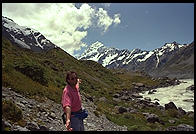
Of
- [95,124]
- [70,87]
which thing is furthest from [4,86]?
[70,87]

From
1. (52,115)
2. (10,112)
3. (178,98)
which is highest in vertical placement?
(178,98)

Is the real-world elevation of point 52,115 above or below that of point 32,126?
above

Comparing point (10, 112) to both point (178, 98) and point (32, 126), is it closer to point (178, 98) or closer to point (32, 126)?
point (32, 126)

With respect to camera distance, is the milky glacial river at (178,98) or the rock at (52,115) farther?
the milky glacial river at (178,98)

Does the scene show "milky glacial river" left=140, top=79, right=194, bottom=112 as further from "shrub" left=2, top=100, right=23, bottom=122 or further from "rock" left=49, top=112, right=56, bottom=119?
"shrub" left=2, top=100, right=23, bottom=122

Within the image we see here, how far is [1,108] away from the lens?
12938 millimetres

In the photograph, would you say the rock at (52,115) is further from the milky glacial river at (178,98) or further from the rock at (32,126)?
the milky glacial river at (178,98)

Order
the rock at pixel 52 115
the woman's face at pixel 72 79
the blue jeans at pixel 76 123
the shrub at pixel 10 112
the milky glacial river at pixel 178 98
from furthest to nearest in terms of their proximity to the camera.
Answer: the milky glacial river at pixel 178 98 < the rock at pixel 52 115 < the shrub at pixel 10 112 < the woman's face at pixel 72 79 < the blue jeans at pixel 76 123

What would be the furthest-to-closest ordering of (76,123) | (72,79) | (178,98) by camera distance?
(178,98) < (72,79) < (76,123)

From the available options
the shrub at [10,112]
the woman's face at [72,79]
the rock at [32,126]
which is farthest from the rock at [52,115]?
the woman's face at [72,79]

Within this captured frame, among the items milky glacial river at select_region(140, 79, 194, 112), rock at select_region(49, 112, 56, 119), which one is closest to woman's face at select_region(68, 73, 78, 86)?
rock at select_region(49, 112, 56, 119)

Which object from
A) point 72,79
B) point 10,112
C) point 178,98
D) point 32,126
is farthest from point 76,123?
point 178,98

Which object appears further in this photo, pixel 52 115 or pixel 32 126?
pixel 52 115

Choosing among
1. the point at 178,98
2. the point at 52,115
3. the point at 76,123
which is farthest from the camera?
the point at 178,98
